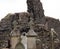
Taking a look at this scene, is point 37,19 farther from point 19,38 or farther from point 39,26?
point 19,38

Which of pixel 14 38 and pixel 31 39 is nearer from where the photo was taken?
pixel 31 39

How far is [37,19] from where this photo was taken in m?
103

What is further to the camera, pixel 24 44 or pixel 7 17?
pixel 7 17

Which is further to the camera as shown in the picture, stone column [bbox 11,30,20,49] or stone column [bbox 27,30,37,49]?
stone column [bbox 11,30,20,49]

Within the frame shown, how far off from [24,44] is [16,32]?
32.4 inches

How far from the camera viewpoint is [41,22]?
348ft

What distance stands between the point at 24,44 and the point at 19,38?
398 mm

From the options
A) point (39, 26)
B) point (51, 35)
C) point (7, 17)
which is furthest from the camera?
point (7, 17)

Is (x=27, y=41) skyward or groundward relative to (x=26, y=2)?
groundward

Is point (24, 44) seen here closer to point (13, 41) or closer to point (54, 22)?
point (13, 41)

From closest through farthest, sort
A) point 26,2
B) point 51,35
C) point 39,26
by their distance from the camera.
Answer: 1. point 51,35
2. point 39,26
3. point 26,2

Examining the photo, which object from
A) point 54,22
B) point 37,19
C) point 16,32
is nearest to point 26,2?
Answer: point 37,19

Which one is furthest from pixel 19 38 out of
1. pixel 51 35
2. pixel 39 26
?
pixel 39 26

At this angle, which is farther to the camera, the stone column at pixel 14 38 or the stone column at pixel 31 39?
the stone column at pixel 14 38
